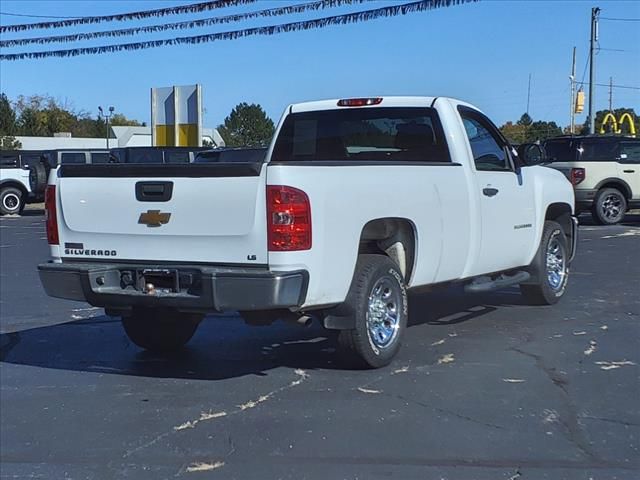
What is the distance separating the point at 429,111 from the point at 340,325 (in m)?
2.32

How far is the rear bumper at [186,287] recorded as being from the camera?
17.1 ft

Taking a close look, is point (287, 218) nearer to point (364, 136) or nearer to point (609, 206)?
point (364, 136)

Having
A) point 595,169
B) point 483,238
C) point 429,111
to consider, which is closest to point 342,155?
point 429,111

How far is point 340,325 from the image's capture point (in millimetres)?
5840

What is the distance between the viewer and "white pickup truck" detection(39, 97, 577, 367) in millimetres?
5281

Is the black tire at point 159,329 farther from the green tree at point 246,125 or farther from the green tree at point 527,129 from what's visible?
the green tree at point 527,129

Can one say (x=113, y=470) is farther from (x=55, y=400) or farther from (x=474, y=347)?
(x=474, y=347)

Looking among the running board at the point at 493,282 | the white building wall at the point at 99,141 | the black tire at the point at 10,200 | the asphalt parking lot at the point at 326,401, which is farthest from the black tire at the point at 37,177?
the white building wall at the point at 99,141

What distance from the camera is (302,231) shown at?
5.27 metres

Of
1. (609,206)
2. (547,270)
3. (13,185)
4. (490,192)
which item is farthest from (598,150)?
(13,185)

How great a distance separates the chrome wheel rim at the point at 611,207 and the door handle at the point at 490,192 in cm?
1220

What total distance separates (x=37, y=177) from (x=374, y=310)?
791 inches

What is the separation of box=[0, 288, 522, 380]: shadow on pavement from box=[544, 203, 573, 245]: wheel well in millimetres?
1196

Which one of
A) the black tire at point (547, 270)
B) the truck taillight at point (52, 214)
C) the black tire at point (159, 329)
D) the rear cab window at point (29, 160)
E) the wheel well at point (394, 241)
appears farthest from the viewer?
the rear cab window at point (29, 160)
